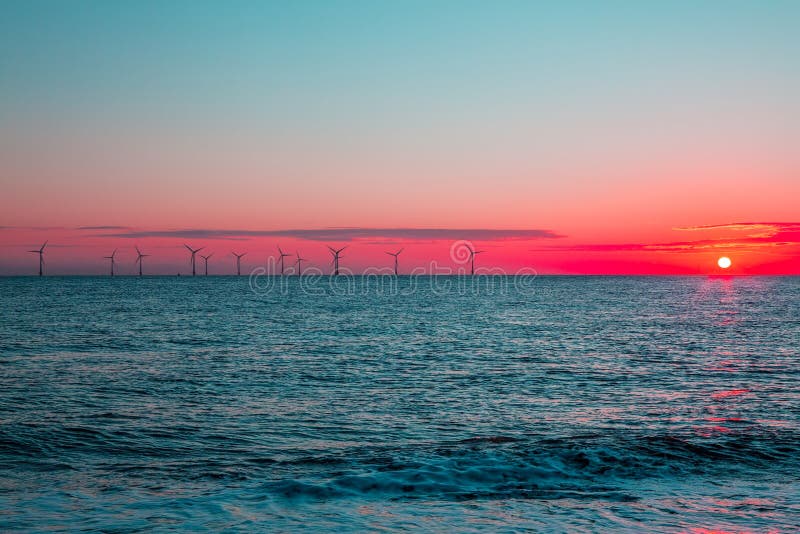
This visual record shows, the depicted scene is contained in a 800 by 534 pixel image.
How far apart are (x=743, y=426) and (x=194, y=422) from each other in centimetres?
1848

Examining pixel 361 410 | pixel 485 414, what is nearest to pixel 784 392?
pixel 485 414

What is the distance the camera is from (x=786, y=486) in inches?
651

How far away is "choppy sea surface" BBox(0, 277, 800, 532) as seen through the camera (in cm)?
1440

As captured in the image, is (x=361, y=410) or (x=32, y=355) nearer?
(x=361, y=410)

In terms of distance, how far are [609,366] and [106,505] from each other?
101 feet

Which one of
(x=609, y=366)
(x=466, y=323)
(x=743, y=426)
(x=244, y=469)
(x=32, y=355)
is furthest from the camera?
(x=466, y=323)

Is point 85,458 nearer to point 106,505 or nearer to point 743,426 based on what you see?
point 106,505

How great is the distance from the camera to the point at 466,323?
250ft

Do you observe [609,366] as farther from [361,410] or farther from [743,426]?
[361,410]

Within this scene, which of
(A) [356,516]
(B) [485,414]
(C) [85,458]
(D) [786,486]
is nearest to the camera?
(A) [356,516]

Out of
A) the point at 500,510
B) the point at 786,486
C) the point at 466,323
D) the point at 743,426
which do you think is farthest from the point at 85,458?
the point at 466,323

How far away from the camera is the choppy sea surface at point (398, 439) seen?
14398 millimetres

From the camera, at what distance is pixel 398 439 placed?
2147cm

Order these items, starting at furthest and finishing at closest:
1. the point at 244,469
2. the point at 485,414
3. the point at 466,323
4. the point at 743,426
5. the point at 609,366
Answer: the point at 466,323
the point at 609,366
the point at 485,414
the point at 743,426
the point at 244,469
